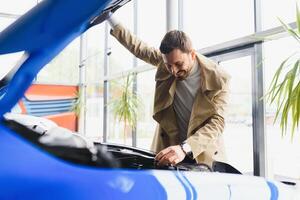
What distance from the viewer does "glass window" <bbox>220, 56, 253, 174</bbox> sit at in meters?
3.42

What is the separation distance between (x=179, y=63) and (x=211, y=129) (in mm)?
344

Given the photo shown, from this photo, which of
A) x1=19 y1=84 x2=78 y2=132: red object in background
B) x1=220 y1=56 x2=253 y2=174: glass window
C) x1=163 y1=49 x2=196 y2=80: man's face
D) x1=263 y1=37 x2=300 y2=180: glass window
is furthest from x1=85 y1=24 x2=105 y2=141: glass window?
x1=163 y1=49 x2=196 y2=80: man's face

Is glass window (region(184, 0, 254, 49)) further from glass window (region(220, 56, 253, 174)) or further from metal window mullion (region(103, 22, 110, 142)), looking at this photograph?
metal window mullion (region(103, 22, 110, 142))

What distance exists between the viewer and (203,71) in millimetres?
1721

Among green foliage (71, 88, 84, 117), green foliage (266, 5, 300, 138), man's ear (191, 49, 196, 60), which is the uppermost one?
green foliage (71, 88, 84, 117)

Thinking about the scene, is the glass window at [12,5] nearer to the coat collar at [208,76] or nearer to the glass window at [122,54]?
the glass window at [122,54]

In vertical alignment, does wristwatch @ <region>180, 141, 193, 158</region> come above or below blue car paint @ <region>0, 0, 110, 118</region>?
below

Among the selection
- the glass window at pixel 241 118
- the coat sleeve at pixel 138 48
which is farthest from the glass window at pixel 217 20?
the coat sleeve at pixel 138 48

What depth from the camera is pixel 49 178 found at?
0.61 metres

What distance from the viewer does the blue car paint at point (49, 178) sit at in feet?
1.91

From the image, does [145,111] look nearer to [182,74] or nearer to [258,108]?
[258,108]

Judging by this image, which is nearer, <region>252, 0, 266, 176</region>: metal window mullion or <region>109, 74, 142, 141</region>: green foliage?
<region>252, 0, 266, 176</region>: metal window mullion

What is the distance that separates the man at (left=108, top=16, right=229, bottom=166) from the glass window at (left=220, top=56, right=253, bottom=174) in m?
1.66

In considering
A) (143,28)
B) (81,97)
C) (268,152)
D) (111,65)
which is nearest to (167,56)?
(268,152)
